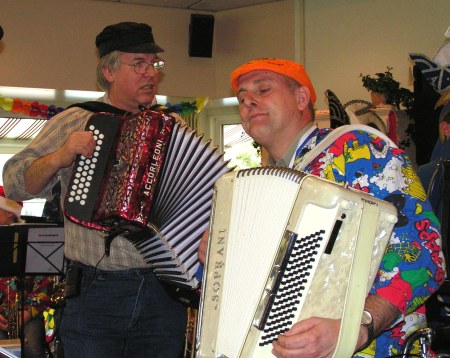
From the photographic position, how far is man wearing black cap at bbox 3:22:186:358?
2818 millimetres

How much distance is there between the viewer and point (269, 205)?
1888 millimetres

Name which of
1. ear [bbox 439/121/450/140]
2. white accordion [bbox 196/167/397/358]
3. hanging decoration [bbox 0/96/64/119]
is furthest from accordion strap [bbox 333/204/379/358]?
hanging decoration [bbox 0/96/64/119]

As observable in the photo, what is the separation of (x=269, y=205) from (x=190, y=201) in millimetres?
876

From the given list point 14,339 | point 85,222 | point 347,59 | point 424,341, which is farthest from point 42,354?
point 347,59

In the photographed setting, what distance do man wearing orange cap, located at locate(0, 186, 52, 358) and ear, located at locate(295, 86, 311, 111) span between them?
10.1 ft

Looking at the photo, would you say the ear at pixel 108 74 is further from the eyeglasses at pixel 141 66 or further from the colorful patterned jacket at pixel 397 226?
the colorful patterned jacket at pixel 397 226

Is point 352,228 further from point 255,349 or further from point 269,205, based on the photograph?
point 255,349

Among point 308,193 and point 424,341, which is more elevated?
point 308,193

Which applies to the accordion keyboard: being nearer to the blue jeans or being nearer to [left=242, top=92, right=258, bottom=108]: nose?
the blue jeans

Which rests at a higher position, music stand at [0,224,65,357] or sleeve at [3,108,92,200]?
sleeve at [3,108,92,200]

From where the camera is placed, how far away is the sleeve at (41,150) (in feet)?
9.80

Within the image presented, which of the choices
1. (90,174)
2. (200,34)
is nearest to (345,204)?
(90,174)

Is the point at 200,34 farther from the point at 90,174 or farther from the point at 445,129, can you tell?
the point at 90,174

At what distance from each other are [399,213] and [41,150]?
4.95ft
